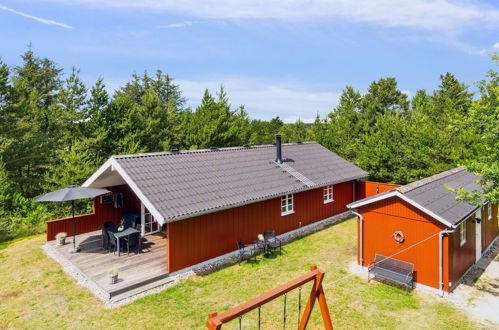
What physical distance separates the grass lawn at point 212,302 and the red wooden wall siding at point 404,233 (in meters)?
0.88

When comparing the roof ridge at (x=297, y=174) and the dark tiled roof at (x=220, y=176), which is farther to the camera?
the roof ridge at (x=297, y=174)

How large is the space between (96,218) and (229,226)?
7.37 m

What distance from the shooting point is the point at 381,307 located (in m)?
8.69

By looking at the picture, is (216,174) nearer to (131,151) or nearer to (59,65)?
(131,151)

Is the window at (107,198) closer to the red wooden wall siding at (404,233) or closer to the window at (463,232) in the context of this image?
the red wooden wall siding at (404,233)

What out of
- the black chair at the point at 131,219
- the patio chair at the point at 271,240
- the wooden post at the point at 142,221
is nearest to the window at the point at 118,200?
the black chair at the point at 131,219

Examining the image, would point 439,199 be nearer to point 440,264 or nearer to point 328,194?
point 440,264

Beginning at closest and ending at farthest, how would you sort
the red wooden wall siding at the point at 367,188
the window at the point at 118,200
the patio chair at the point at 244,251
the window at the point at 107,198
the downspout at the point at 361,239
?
the downspout at the point at 361,239, the patio chair at the point at 244,251, the window at the point at 107,198, the window at the point at 118,200, the red wooden wall siding at the point at 367,188

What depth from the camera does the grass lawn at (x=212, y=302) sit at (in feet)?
26.1

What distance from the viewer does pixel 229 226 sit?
12.4 meters

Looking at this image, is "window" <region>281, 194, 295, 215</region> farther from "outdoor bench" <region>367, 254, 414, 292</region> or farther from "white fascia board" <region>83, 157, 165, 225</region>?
"white fascia board" <region>83, 157, 165, 225</region>

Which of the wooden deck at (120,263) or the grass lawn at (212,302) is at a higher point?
the wooden deck at (120,263)

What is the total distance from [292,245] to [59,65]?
41.9 metres

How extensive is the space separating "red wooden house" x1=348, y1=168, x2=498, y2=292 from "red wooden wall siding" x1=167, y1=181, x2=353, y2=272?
441cm
